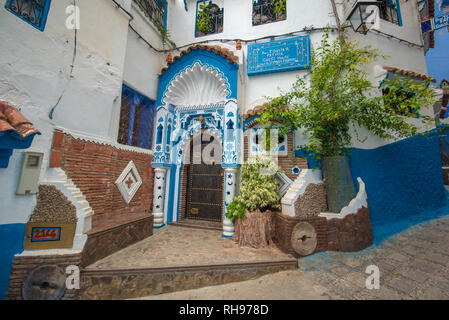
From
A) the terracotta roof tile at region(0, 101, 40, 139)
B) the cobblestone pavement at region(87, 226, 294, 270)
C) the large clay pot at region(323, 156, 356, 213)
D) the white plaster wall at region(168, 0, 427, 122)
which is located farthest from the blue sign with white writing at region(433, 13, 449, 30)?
the terracotta roof tile at region(0, 101, 40, 139)

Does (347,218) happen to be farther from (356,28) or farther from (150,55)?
(150,55)

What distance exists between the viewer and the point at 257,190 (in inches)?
168

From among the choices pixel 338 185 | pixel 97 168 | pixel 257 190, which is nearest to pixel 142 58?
pixel 97 168

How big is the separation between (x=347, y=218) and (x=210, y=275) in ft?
9.48

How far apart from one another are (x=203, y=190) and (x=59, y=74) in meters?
4.32

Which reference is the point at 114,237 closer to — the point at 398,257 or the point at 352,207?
the point at 352,207

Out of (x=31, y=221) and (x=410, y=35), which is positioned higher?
(x=410, y=35)

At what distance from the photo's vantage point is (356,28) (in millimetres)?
4020

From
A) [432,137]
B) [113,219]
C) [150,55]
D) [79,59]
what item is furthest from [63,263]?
[432,137]

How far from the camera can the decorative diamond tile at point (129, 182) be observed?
4621 millimetres

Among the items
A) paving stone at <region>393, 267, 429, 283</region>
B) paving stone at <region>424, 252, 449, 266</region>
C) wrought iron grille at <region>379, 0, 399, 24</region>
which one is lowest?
paving stone at <region>393, 267, 429, 283</region>

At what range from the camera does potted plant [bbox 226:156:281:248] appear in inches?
163

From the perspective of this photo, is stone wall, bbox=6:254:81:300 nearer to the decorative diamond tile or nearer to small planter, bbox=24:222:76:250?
small planter, bbox=24:222:76:250

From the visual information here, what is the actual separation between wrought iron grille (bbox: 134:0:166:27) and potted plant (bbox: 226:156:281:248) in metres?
5.60
